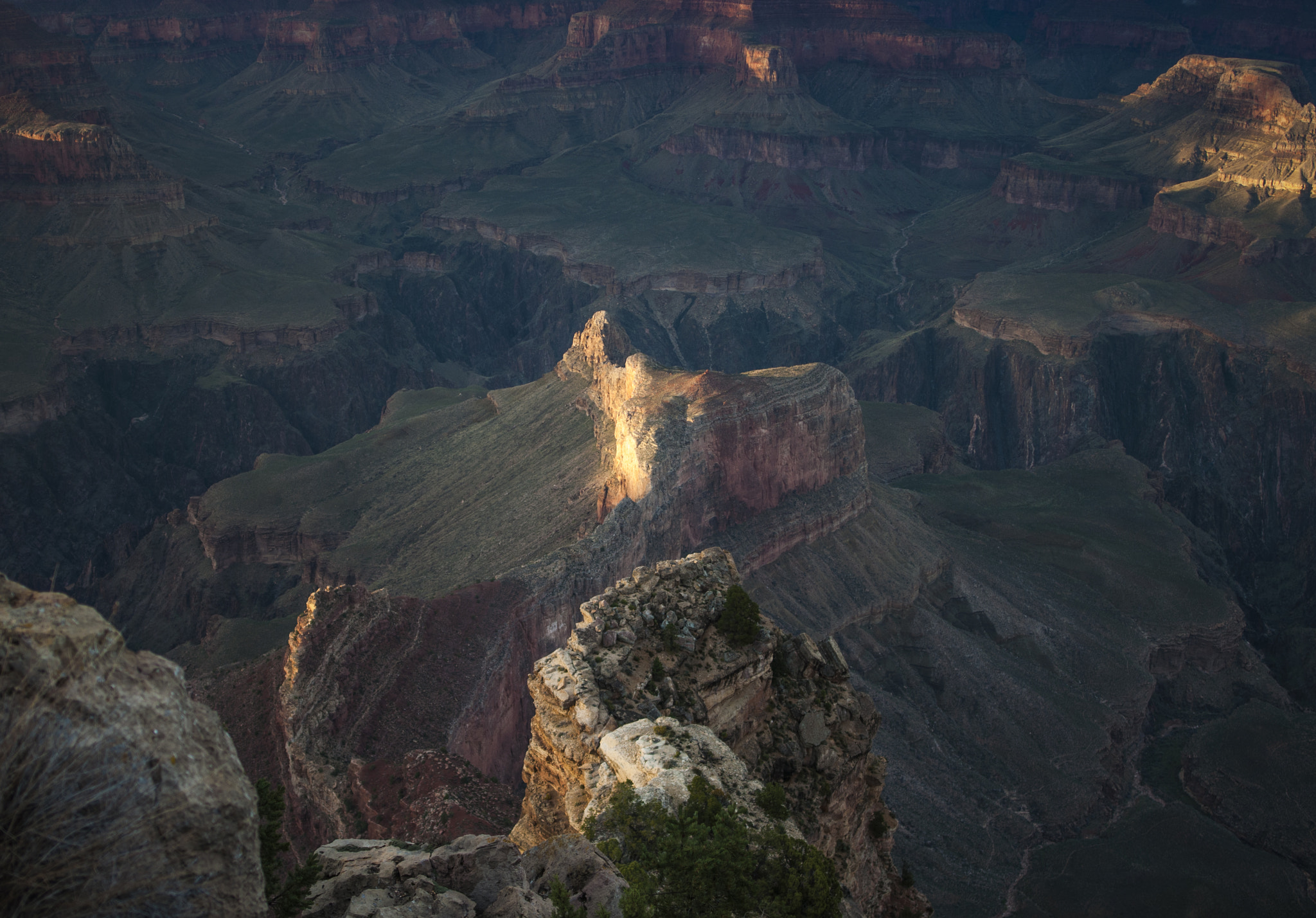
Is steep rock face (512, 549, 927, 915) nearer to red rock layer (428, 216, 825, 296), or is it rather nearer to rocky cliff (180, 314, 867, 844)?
rocky cliff (180, 314, 867, 844)

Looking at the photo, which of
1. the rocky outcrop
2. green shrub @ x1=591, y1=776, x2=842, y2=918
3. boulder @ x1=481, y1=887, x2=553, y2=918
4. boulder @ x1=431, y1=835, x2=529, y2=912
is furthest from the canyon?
green shrub @ x1=591, y1=776, x2=842, y2=918

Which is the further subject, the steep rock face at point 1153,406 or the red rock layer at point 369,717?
the steep rock face at point 1153,406

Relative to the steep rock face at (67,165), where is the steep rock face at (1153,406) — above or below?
below

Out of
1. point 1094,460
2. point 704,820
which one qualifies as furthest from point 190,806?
point 1094,460

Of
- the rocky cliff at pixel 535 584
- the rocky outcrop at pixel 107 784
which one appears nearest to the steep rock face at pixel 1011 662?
the rocky cliff at pixel 535 584

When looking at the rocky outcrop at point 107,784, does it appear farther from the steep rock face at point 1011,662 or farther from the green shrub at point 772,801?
the steep rock face at point 1011,662

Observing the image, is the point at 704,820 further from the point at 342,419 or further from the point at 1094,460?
the point at 342,419

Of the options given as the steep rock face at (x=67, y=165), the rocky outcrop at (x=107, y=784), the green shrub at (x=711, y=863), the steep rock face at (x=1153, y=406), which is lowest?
the steep rock face at (x=1153, y=406)
